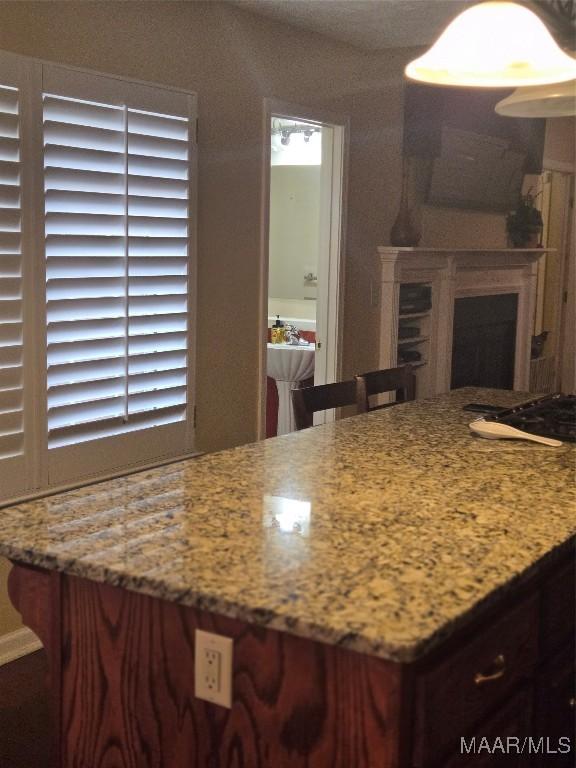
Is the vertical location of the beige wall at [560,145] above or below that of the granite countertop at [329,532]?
above

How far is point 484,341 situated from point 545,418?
347cm

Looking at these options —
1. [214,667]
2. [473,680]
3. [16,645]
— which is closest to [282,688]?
[214,667]

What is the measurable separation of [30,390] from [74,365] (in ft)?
0.66

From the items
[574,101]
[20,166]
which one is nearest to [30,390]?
[20,166]

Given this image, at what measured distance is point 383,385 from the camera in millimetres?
3199

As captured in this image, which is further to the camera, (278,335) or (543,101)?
(278,335)

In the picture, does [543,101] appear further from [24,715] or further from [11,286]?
[24,715]

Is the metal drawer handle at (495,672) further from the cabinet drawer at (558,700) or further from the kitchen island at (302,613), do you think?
the cabinet drawer at (558,700)

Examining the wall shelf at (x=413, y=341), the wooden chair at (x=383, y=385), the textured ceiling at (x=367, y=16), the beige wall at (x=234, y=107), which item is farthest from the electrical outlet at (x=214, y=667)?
the wall shelf at (x=413, y=341)

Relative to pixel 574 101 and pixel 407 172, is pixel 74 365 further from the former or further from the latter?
pixel 407 172

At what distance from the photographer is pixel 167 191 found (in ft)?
11.6

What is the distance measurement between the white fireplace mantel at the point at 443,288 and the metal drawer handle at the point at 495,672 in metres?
3.60

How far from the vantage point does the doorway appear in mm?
4754

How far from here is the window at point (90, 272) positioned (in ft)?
9.84
